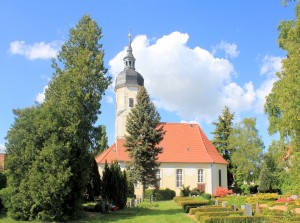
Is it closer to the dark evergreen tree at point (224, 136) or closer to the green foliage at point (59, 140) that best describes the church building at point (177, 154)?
the dark evergreen tree at point (224, 136)

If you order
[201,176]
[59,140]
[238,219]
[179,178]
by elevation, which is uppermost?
[59,140]

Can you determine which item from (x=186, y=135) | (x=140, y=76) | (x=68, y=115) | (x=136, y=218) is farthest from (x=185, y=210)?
(x=140, y=76)

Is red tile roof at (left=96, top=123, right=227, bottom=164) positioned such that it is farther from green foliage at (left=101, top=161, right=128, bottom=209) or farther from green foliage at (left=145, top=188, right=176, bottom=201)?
green foliage at (left=101, top=161, right=128, bottom=209)

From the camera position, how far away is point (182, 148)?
5091 cm

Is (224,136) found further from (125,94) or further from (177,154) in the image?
(125,94)

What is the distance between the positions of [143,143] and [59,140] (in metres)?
15.9

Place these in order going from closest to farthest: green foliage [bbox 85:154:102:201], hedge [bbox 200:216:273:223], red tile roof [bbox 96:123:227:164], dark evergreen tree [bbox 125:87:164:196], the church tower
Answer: hedge [bbox 200:216:273:223], green foliage [bbox 85:154:102:201], dark evergreen tree [bbox 125:87:164:196], red tile roof [bbox 96:123:227:164], the church tower

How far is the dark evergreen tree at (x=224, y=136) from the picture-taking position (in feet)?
183

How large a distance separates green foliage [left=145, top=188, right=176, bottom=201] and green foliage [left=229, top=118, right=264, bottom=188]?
37.4ft

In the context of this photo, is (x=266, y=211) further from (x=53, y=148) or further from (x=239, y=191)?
(x=239, y=191)

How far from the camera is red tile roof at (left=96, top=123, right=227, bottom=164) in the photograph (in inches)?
1928

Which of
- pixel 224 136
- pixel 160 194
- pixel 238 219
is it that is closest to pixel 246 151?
pixel 224 136

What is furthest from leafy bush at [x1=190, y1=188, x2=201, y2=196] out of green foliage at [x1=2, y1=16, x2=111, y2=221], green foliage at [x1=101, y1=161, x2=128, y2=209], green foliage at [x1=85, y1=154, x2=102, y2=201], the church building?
green foliage at [x1=2, y1=16, x2=111, y2=221]

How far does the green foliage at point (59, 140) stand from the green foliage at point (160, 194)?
19.7m
